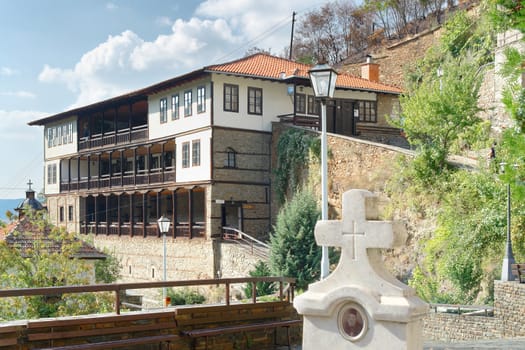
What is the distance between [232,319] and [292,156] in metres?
20.3

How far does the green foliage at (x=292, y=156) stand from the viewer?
30.4 meters

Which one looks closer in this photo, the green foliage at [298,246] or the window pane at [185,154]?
the green foliage at [298,246]

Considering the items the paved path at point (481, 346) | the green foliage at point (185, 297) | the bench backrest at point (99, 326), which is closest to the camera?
the bench backrest at point (99, 326)

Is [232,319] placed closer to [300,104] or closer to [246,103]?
[246,103]

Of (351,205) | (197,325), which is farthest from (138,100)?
(351,205)

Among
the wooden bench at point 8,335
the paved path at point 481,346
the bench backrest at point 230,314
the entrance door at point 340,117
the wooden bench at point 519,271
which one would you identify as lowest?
the paved path at point 481,346

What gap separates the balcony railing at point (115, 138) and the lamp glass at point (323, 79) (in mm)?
26180

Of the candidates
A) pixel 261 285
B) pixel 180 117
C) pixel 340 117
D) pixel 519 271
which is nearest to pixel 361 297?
pixel 519 271

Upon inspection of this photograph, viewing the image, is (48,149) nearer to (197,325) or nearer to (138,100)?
(138,100)

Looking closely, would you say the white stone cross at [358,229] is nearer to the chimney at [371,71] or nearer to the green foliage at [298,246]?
the green foliage at [298,246]

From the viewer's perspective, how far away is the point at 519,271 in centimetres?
1798

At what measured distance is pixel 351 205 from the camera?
8.46m

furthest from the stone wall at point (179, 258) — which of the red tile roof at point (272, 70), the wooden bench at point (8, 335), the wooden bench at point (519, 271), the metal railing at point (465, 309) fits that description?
the wooden bench at point (8, 335)

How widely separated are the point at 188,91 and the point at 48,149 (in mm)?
19094
